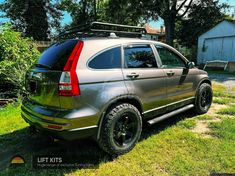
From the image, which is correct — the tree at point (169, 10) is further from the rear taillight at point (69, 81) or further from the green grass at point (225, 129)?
the rear taillight at point (69, 81)

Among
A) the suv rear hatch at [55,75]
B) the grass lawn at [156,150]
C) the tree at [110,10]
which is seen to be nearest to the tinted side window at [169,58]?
the grass lawn at [156,150]

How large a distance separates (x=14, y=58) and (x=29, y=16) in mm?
29225

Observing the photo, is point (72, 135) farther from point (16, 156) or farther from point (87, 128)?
point (16, 156)

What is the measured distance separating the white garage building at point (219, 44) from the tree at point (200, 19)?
11.3 feet

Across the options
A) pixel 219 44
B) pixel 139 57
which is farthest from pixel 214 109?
pixel 219 44

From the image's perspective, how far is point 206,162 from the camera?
351 centimetres

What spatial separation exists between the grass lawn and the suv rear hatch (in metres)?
0.98

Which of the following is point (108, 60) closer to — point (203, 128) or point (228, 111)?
point (203, 128)

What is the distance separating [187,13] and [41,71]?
2316cm

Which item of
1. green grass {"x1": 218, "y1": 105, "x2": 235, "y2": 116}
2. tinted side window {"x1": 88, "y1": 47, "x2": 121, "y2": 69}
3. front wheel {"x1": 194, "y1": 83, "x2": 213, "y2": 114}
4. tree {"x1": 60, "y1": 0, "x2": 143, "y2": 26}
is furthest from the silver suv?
tree {"x1": 60, "y1": 0, "x2": 143, "y2": 26}

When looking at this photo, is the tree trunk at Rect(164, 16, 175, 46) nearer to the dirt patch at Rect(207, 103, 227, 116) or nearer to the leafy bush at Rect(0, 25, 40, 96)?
the leafy bush at Rect(0, 25, 40, 96)

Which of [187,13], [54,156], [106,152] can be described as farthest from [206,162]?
[187,13]

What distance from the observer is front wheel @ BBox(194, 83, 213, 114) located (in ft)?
18.1

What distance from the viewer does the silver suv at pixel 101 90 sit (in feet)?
10.4
